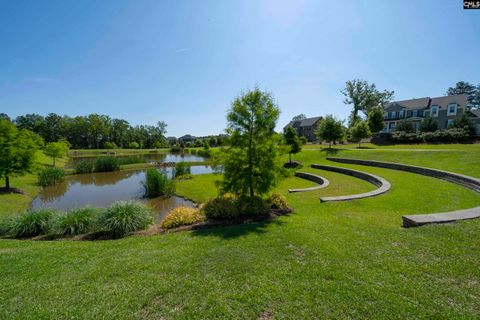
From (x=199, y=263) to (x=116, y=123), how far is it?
79372 mm

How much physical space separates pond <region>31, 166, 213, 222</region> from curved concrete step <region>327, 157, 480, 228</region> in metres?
9.43

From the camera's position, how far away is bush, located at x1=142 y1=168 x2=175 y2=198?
14367 millimetres

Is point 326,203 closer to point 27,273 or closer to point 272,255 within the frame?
point 272,255

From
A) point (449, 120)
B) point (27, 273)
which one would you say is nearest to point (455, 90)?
point (449, 120)

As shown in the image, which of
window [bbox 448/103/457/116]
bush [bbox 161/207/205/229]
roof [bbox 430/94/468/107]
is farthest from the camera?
roof [bbox 430/94/468/107]

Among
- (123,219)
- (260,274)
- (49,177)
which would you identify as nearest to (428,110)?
(260,274)

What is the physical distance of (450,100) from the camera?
34.7 metres

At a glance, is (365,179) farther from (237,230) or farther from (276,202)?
(237,230)

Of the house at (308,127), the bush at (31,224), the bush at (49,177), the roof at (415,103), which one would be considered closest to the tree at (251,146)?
the bush at (31,224)

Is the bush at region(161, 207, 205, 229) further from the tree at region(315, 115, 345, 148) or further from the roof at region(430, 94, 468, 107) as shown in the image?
the roof at region(430, 94, 468, 107)

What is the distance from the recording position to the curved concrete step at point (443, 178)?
5.26 m

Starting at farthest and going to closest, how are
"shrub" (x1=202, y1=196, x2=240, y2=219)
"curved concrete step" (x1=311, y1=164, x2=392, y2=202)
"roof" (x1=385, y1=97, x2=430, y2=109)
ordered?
"roof" (x1=385, y1=97, x2=430, y2=109)
"curved concrete step" (x1=311, y1=164, x2=392, y2=202)
"shrub" (x1=202, y1=196, x2=240, y2=219)

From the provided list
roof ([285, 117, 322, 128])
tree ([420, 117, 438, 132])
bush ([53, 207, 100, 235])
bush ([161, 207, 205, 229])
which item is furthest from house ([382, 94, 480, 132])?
bush ([53, 207, 100, 235])

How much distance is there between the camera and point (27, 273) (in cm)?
393
